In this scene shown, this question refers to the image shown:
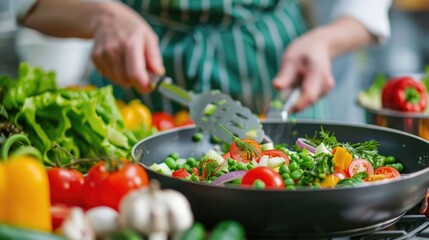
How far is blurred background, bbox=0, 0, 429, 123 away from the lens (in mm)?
3002

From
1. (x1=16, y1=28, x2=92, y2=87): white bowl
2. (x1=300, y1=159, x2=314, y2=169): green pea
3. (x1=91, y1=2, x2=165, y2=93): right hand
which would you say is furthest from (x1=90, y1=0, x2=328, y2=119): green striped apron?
(x1=16, y1=28, x2=92, y2=87): white bowl

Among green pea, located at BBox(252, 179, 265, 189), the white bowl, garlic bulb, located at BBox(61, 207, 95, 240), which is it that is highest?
green pea, located at BBox(252, 179, 265, 189)

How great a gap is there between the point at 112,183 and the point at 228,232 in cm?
23

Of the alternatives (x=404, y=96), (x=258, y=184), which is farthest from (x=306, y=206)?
(x=404, y=96)

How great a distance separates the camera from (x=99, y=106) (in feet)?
4.64

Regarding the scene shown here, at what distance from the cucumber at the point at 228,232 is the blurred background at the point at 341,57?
1.83m

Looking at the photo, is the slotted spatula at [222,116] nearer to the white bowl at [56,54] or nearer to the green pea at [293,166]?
the green pea at [293,166]

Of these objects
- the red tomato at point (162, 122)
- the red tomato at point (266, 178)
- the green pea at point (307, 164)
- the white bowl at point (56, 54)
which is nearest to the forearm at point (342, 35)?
the red tomato at point (162, 122)

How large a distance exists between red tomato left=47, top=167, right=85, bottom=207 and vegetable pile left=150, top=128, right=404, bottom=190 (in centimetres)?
13

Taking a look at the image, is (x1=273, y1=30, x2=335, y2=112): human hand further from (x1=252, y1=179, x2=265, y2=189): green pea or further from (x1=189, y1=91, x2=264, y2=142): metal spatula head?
(x1=252, y1=179, x2=265, y2=189): green pea

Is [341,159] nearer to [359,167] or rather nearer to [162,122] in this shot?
[359,167]

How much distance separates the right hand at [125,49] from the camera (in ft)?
4.99

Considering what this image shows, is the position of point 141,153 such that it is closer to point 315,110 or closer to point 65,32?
point 65,32

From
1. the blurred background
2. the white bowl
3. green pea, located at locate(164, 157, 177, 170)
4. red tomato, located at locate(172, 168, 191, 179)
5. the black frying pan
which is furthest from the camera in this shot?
the white bowl
